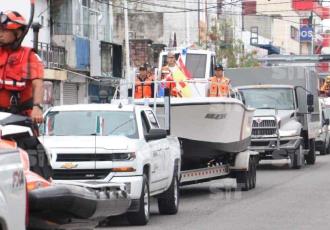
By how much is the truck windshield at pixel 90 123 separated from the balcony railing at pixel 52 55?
23.0 meters

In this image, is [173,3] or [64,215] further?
[173,3]

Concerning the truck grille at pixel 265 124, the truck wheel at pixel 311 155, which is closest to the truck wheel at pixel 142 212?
the truck grille at pixel 265 124

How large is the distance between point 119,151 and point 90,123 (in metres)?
1.17

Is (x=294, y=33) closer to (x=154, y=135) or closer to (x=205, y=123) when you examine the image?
(x=205, y=123)

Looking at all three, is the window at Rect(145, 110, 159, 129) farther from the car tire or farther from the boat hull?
the car tire

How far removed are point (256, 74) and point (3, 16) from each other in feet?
73.7

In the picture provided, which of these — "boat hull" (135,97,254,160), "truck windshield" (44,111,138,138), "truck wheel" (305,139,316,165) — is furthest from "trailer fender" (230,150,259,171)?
"truck wheel" (305,139,316,165)

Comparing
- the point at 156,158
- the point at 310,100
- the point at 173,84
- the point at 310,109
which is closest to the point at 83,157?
the point at 156,158

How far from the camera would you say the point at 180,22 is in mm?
60094

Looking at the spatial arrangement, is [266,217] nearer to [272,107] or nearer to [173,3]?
[272,107]

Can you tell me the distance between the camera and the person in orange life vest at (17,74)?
779cm

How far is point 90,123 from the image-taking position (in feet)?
46.5

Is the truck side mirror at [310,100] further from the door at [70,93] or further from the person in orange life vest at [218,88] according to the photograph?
the door at [70,93]

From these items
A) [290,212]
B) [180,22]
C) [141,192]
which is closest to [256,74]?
[290,212]
